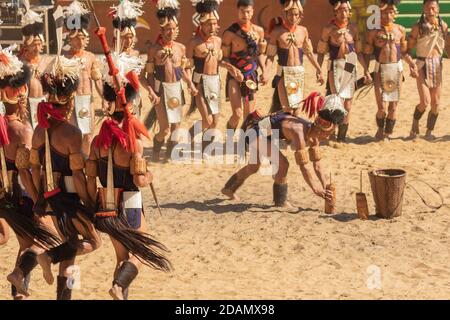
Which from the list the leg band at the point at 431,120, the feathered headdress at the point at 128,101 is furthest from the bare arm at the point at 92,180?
the leg band at the point at 431,120

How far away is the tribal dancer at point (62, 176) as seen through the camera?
9797 millimetres

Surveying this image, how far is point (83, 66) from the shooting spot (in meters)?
14.8

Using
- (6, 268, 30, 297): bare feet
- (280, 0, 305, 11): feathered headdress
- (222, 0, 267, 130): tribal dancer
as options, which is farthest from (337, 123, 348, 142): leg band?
(6, 268, 30, 297): bare feet

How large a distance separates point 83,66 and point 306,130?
12.2 feet

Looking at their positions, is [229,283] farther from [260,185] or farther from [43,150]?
[260,185]

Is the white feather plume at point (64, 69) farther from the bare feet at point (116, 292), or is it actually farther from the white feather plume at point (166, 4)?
the white feather plume at point (166, 4)

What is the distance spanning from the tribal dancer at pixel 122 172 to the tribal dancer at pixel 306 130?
2.90 metres

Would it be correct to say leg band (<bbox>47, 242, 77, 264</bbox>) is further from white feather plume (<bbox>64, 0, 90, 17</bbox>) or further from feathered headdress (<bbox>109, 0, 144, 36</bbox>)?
white feather plume (<bbox>64, 0, 90, 17</bbox>)

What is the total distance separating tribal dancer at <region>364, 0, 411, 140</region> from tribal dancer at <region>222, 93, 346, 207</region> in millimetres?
3947

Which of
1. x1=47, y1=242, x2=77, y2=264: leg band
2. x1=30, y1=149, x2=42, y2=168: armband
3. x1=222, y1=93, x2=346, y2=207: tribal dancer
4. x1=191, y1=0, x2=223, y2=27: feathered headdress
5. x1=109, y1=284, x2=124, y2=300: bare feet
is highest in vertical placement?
x1=191, y1=0, x2=223, y2=27: feathered headdress

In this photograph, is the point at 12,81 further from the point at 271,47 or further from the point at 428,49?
the point at 428,49

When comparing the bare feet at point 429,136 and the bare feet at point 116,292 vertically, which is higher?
the bare feet at point 116,292

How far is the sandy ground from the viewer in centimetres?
1062

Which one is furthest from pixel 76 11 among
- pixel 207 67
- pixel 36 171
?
pixel 36 171
